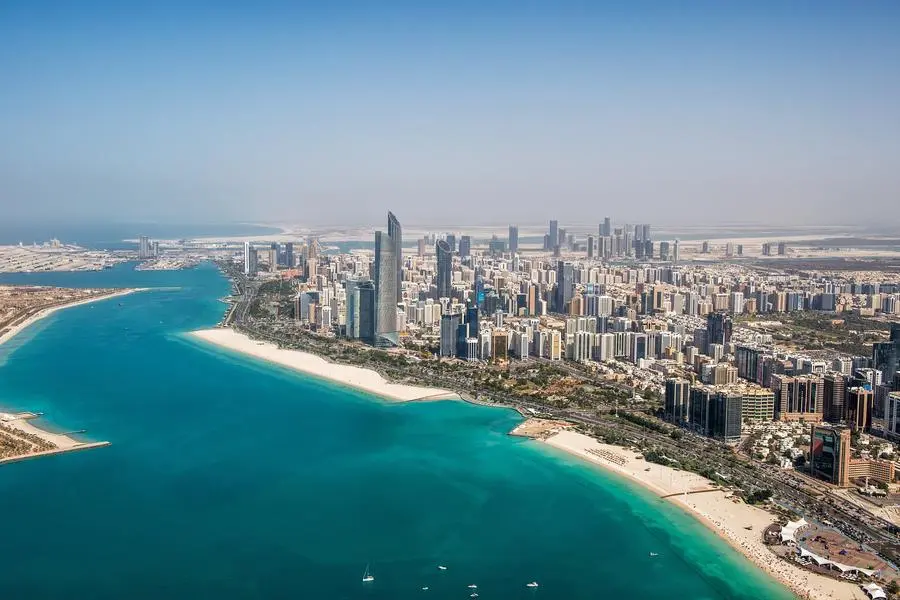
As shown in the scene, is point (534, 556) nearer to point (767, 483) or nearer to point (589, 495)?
point (589, 495)

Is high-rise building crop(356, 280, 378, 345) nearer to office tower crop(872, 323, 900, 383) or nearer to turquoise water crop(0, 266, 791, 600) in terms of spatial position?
turquoise water crop(0, 266, 791, 600)

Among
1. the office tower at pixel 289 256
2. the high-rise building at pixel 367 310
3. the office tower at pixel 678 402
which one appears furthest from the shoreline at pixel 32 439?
the office tower at pixel 289 256

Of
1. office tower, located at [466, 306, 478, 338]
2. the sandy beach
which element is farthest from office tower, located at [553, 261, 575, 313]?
the sandy beach

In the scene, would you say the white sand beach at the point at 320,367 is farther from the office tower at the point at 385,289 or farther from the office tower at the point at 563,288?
the office tower at the point at 563,288

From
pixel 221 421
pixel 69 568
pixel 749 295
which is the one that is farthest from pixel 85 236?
pixel 69 568

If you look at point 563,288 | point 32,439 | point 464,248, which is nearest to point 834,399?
point 32,439

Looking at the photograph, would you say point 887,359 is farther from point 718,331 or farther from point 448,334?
point 448,334
